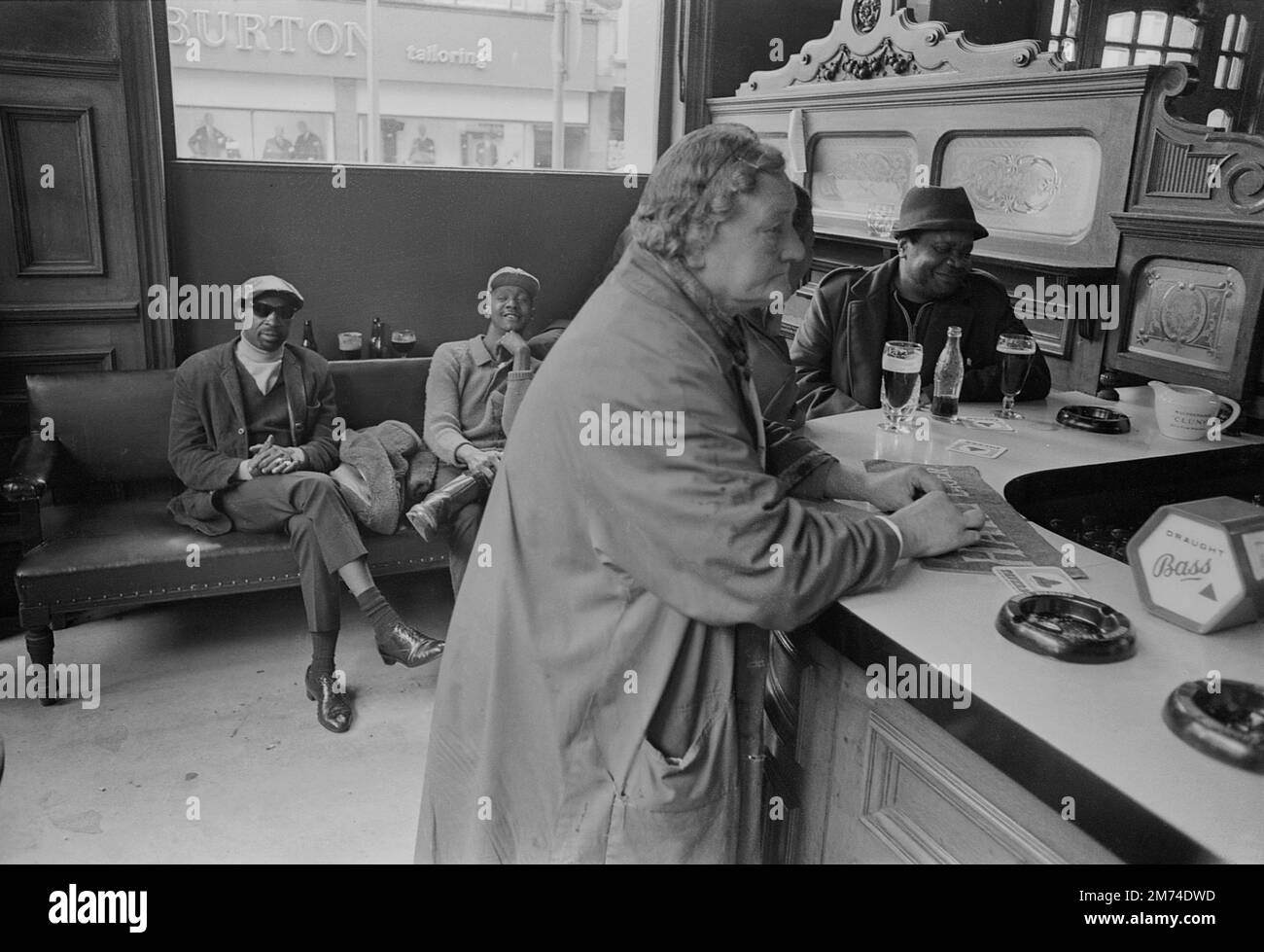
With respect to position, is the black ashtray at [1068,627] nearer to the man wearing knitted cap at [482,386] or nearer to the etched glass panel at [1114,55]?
the man wearing knitted cap at [482,386]

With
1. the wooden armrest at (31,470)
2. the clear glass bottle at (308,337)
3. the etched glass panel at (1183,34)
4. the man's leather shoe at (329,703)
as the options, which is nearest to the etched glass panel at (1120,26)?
the etched glass panel at (1183,34)

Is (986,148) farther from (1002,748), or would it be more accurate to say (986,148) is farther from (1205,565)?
(1002,748)

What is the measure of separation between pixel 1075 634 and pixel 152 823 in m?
2.34

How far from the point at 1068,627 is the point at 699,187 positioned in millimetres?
781

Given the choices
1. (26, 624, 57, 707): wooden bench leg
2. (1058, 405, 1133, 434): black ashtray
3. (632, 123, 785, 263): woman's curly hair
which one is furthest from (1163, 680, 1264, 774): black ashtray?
(26, 624, 57, 707): wooden bench leg

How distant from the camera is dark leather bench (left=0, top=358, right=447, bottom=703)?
3.13 m

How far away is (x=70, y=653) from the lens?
11.3ft

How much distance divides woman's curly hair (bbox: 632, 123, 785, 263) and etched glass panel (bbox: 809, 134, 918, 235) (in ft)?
9.90

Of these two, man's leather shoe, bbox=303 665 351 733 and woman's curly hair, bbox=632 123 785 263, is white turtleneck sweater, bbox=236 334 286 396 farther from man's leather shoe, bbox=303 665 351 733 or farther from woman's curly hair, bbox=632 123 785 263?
woman's curly hair, bbox=632 123 785 263

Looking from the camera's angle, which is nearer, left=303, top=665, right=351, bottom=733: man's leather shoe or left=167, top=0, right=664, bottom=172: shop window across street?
left=303, top=665, right=351, bottom=733: man's leather shoe

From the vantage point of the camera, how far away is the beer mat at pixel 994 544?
1.54 metres

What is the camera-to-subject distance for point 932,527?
60.6 inches

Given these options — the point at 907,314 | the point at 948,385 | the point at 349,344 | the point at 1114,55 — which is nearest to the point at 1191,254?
the point at 907,314
